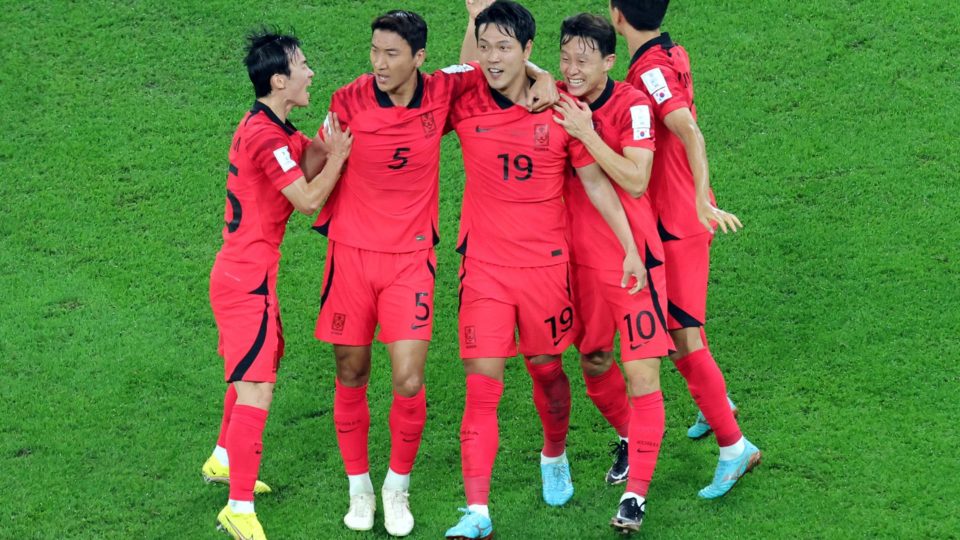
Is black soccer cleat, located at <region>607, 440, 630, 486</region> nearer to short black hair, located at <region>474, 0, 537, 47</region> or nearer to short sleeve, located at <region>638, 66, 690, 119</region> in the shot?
short sleeve, located at <region>638, 66, 690, 119</region>

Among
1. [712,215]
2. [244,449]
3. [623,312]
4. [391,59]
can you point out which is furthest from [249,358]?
[712,215]

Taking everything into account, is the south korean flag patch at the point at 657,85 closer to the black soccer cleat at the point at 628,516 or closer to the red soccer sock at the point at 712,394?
the red soccer sock at the point at 712,394

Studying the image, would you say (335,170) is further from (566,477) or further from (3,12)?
(3,12)

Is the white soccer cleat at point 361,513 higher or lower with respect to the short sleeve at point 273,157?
lower

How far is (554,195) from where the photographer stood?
7.11m

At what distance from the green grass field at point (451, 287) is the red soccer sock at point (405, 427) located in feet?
1.12

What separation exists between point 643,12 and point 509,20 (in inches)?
34.3

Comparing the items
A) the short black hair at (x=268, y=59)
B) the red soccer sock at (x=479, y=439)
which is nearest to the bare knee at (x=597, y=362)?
the red soccer sock at (x=479, y=439)

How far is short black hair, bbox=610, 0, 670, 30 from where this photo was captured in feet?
24.1

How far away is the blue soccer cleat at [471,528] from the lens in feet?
22.7

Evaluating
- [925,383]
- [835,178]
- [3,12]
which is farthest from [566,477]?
[3,12]

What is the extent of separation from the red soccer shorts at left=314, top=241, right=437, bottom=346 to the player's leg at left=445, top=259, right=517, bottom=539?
0.81ft

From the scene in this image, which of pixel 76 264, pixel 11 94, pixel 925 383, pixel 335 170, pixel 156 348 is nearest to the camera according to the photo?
→ pixel 335 170

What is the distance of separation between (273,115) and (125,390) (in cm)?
239
